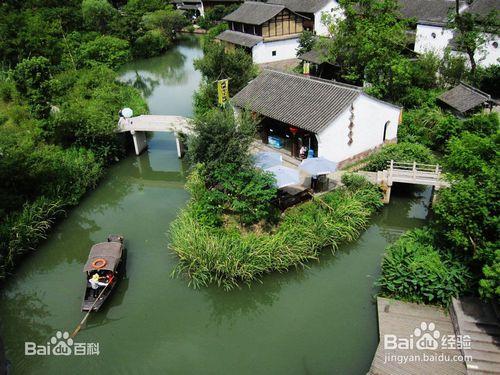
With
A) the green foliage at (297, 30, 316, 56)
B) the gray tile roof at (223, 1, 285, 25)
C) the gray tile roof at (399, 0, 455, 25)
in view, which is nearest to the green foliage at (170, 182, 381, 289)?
the gray tile roof at (399, 0, 455, 25)

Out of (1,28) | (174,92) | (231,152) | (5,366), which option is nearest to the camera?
(5,366)

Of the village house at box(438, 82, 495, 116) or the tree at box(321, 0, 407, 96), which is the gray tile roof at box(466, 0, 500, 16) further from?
the village house at box(438, 82, 495, 116)

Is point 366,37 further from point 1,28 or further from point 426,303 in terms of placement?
point 1,28

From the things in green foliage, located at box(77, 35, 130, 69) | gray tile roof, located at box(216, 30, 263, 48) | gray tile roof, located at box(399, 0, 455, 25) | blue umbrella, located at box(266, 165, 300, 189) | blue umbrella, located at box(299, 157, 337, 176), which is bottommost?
blue umbrella, located at box(299, 157, 337, 176)

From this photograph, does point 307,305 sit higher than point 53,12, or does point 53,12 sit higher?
point 53,12

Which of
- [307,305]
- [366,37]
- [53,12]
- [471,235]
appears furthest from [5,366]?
[53,12]

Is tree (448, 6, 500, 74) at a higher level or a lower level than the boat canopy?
higher
